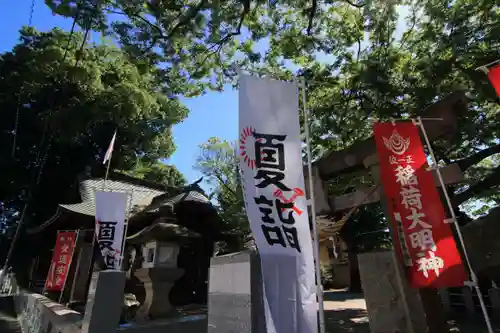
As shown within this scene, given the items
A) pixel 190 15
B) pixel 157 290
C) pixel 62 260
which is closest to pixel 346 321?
pixel 157 290

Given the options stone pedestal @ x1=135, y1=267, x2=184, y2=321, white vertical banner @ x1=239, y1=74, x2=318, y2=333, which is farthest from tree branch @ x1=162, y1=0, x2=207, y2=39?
stone pedestal @ x1=135, y1=267, x2=184, y2=321

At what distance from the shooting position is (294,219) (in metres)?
3.48

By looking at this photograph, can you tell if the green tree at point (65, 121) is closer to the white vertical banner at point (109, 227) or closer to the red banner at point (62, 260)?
the red banner at point (62, 260)

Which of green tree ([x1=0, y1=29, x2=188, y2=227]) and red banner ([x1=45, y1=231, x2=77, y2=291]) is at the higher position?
green tree ([x1=0, y1=29, x2=188, y2=227])

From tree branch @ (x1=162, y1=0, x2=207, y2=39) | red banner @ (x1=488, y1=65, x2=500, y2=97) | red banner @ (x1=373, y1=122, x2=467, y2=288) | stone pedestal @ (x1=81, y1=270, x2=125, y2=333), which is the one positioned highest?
tree branch @ (x1=162, y1=0, x2=207, y2=39)

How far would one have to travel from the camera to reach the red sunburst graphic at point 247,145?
3.60 meters

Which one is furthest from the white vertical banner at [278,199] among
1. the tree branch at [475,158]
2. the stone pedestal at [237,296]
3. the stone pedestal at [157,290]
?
the stone pedestal at [157,290]

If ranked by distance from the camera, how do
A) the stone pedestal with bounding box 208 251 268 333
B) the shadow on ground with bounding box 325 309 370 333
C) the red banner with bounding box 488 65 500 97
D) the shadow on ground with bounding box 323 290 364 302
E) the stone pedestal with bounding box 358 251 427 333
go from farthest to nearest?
1. the shadow on ground with bounding box 323 290 364 302
2. the shadow on ground with bounding box 325 309 370 333
3. the stone pedestal with bounding box 358 251 427 333
4. the red banner with bounding box 488 65 500 97
5. the stone pedestal with bounding box 208 251 268 333

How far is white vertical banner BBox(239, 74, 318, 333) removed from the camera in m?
3.27

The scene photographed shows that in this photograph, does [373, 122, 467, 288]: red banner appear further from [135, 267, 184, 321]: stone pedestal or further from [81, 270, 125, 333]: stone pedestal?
[135, 267, 184, 321]: stone pedestal

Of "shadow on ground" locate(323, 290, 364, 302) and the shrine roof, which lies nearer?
the shrine roof

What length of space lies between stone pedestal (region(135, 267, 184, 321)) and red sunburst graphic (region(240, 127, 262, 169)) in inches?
219

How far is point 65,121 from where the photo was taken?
60.3 ft

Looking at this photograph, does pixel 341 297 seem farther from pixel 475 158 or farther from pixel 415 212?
pixel 415 212
